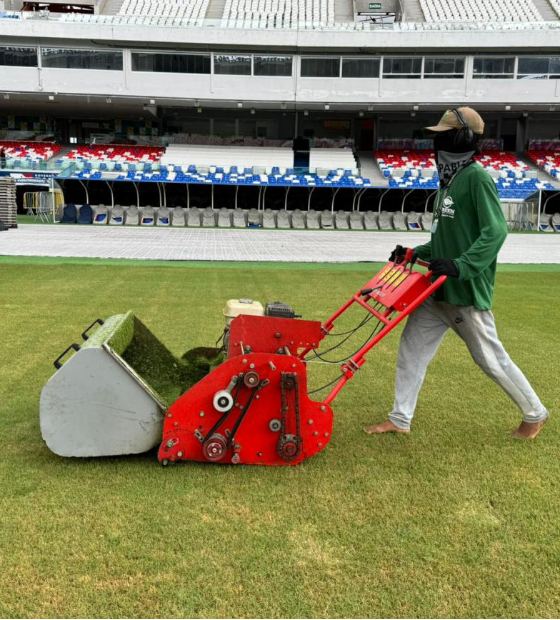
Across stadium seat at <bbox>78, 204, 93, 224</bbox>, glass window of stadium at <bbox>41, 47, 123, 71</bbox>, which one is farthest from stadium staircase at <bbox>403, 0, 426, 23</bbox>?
stadium seat at <bbox>78, 204, 93, 224</bbox>

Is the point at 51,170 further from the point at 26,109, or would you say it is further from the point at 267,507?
the point at 267,507

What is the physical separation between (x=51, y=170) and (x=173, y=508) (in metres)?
29.4

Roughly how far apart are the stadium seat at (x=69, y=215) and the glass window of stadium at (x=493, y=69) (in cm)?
2380

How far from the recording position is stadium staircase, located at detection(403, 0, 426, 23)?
42219 millimetres

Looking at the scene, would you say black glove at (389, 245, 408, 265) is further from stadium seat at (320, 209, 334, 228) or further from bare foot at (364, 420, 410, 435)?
stadium seat at (320, 209, 334, 228)

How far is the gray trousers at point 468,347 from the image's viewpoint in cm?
369

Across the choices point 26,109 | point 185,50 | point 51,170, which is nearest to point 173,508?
point 51,170

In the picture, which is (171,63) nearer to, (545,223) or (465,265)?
(545,223)

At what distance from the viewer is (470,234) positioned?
3.62 m

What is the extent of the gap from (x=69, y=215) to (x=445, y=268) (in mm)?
25375

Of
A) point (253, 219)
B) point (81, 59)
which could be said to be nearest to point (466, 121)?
point (253, 219)

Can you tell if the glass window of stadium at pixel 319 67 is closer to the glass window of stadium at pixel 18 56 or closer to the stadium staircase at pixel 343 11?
the stadium staircase at pixel 343 11

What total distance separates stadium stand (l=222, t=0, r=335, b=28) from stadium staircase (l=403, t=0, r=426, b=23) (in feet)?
16.7

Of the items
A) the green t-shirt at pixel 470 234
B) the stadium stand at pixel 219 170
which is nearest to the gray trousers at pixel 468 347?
the green t-shirt at pixel 470 234
